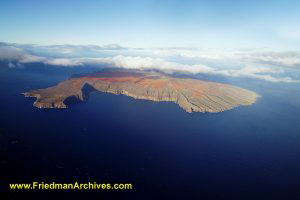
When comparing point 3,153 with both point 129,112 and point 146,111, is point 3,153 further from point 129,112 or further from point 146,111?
point 146,111

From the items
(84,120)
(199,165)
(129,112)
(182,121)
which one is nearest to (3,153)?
(84,120)

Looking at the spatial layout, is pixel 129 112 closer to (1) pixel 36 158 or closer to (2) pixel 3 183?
(1) pixel 36 158

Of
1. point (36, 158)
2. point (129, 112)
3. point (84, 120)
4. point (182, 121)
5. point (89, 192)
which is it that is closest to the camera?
point (89, 192)

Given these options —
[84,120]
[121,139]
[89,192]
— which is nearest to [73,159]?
[89,192]

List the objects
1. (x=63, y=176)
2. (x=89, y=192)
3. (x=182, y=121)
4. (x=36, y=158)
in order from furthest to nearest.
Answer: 1. (x=182, y=121)
2. (x=36, y=158)
3. (x=63, y=176)
4. (x=89, y=192)

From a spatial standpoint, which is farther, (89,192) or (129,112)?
(129,112)

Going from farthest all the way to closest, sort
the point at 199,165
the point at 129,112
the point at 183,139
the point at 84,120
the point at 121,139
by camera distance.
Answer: the point at 129,112 → the point at 84,120 → the point at 183,139 → the point at 121,139 → the point at 199,165
